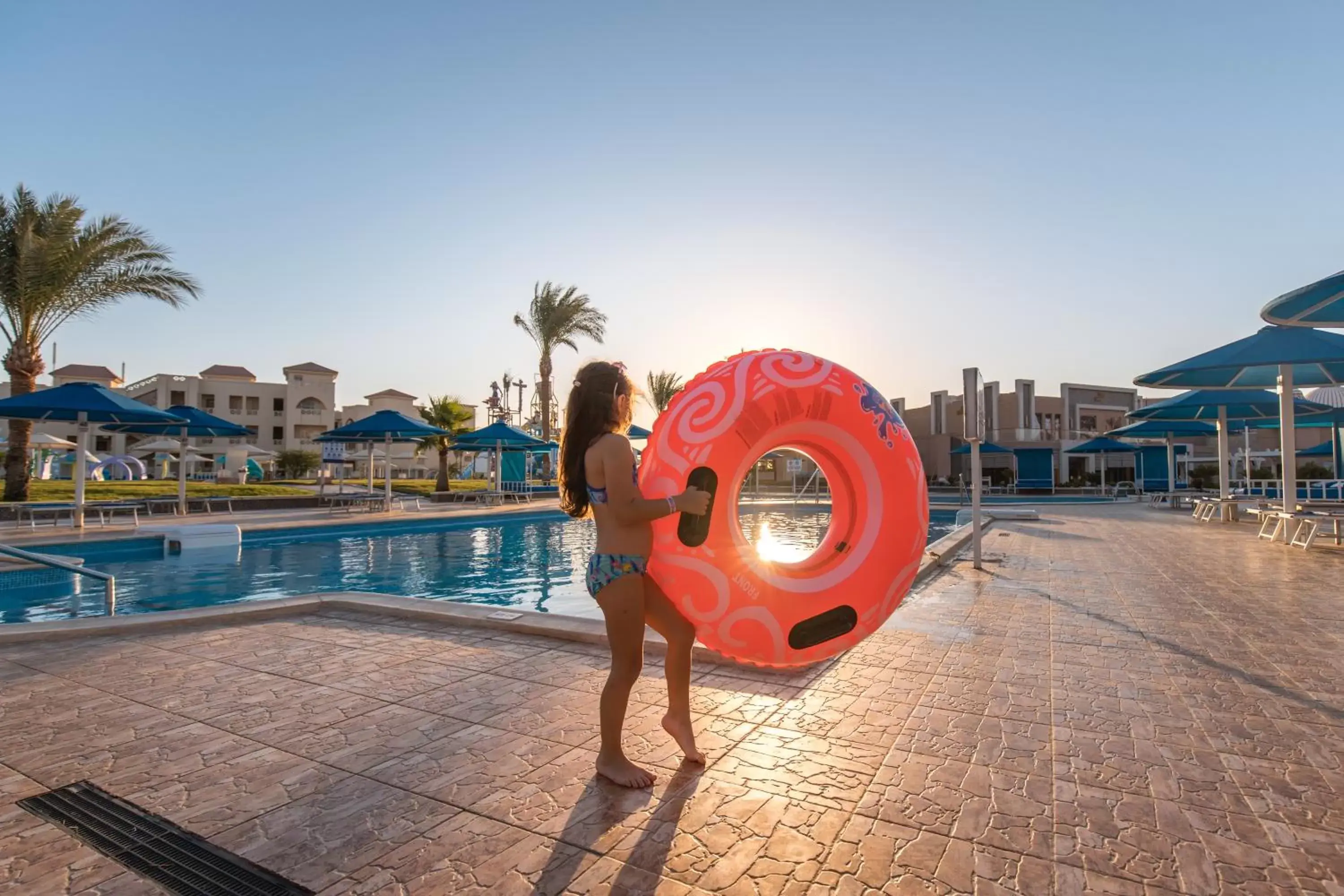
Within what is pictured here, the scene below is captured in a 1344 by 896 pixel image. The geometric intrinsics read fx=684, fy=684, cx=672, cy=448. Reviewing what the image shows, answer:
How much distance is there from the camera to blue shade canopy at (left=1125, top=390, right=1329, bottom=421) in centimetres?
1720

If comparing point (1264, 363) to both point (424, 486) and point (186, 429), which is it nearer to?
point (186, 429)

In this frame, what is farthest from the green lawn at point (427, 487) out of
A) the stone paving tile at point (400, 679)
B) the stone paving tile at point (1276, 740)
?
the stone paving tile at point (1276, 740)

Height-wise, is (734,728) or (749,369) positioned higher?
(749,369)

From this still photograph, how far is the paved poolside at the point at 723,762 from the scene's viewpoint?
2.31 m

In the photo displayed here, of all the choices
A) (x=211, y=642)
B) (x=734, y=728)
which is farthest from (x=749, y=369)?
(x=211, y=642)

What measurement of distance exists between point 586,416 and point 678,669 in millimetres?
1198

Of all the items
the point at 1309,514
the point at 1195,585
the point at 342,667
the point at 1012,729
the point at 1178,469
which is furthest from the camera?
the point at 1178,469

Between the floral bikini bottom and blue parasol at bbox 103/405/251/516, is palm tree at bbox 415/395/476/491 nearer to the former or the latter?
blue parasol at bbox 103/405/251/516

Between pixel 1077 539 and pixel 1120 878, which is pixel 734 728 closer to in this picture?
pixel 1120 878

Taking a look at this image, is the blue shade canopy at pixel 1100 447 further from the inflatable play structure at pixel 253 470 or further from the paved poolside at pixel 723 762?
the inflatable play structure at pixel 253 470

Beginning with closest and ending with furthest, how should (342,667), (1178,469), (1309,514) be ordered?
(342,667)
(1309,514)
(1178,469)

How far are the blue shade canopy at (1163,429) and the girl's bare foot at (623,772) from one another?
24304mm

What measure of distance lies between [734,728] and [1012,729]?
4.66ft

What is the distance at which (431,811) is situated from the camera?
2676 millimetres
